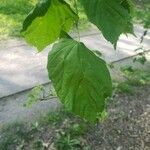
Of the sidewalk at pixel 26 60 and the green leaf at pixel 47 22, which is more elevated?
the green leaf at pixel 47 22

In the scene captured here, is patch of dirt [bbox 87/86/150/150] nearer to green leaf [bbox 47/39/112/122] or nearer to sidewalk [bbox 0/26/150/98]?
sidewalk [bbox 0/26/150/98]

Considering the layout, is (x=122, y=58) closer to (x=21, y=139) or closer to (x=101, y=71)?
(x=21, y=139)

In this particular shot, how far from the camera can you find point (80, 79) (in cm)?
66

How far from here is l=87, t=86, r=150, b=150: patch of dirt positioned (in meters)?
3.82

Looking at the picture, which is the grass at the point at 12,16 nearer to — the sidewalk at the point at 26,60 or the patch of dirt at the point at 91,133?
the sidewalk at the point at 26,60

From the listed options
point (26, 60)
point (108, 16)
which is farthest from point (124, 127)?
point (108, 16)

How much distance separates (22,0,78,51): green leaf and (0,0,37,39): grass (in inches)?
234

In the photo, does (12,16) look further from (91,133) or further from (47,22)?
(47,22)

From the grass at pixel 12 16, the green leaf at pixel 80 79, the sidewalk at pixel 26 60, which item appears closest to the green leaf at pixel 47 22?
the green leaf at pixel 80 79

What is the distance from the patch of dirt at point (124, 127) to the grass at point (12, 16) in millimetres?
2808

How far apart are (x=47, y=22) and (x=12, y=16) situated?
22.8ft

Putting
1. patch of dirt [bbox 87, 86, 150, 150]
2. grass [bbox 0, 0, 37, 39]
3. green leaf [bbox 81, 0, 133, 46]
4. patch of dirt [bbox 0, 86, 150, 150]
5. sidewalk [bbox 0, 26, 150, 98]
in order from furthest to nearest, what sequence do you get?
1. grass [bbox 0, 0, 37, 39]
2. sidewalk [bbox 0, 26, 150, 98]
3. patch of dirt [bbox 87, 86, 150, 150]
4. patch of dirt [bbox 0, 86, 150, 150]
5. green leaf [bbox 81, 0, 133, 46]

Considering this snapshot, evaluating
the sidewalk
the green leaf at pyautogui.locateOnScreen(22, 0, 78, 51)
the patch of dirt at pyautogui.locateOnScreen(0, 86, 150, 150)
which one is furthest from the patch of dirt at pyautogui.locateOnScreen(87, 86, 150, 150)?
the green leaf at pyautogui.locateOnScreen(22, 0, 78, 51)

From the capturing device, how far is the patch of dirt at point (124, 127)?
3.82m
